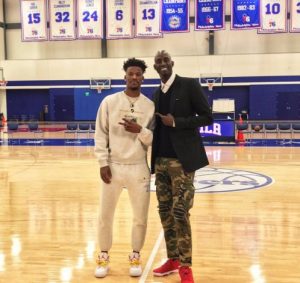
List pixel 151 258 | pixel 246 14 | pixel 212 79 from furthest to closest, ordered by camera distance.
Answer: pixel 212 79 < pixel 246 14 < pixel 151 258

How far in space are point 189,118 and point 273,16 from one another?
573 inches

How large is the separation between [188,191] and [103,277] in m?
1.07

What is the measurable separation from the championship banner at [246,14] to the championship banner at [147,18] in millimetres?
2913

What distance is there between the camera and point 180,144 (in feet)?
11.4

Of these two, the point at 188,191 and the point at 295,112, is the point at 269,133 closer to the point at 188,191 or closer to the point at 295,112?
the point at 295,112

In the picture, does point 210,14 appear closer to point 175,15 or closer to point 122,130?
point 175,15

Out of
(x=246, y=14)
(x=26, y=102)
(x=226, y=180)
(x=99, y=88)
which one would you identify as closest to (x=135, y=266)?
(x=226, y=180)

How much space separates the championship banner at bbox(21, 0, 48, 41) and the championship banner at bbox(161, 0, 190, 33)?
4.87 metres

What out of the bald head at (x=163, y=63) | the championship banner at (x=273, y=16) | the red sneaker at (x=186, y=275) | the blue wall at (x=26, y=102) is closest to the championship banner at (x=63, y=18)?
the championship banner at (x=273, y=16)

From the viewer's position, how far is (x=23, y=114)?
25.8m

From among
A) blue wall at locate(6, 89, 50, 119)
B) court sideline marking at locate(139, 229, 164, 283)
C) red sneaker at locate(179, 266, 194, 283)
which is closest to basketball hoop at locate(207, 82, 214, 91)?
blue wall at locate(6, 89, 50, 119)

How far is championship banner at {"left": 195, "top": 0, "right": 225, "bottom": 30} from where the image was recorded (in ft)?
52.7

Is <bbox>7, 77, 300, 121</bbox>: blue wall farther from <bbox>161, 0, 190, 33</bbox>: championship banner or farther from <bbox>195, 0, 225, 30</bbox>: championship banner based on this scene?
<bbox>195, 0, 225, 30</bbox>: championship banner

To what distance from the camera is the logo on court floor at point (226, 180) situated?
7.63 meters
